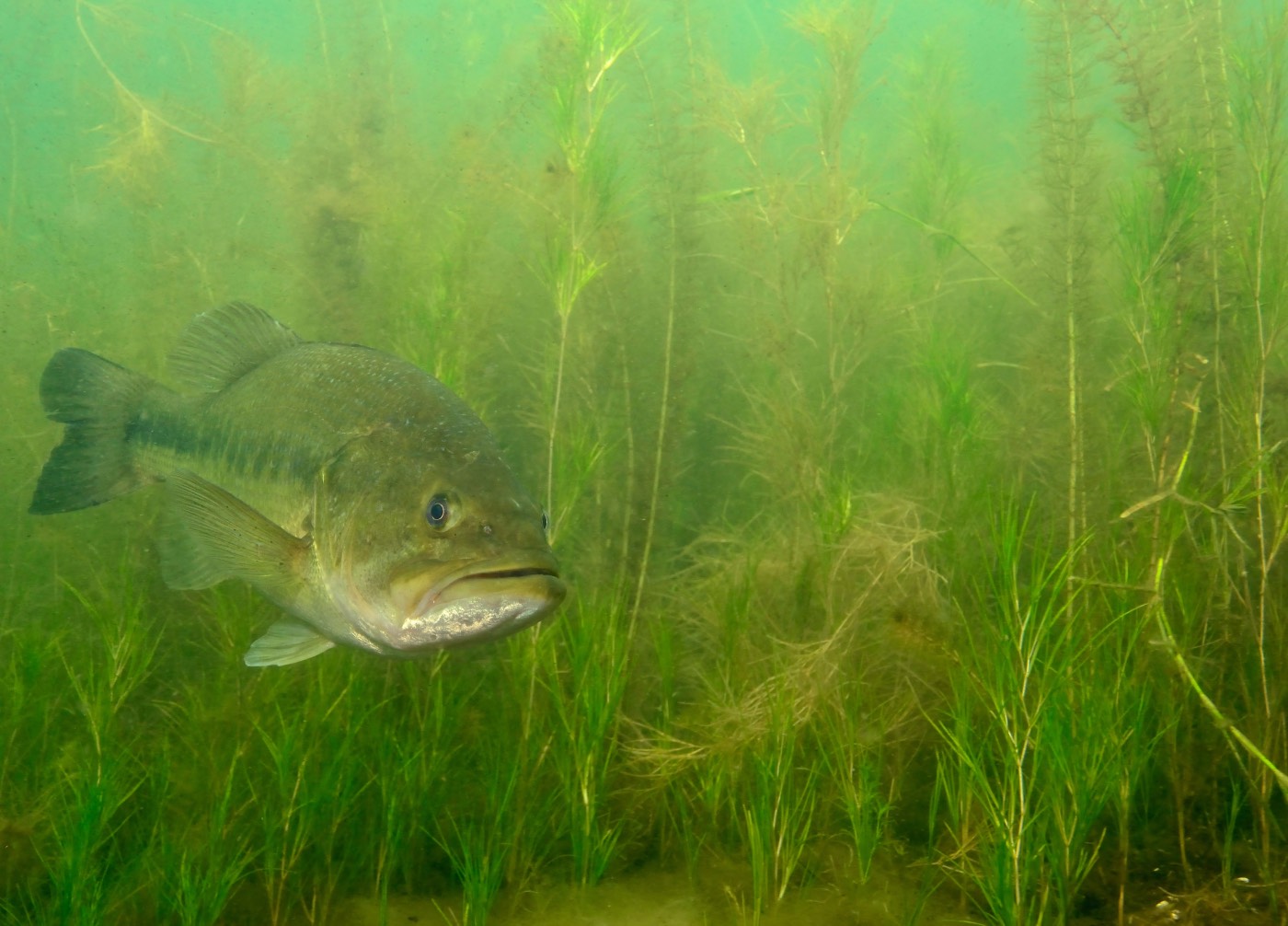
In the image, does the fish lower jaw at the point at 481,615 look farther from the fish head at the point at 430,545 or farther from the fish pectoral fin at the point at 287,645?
the fish pectoral fin at the point at 287,645

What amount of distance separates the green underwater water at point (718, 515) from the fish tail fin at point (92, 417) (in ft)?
3.44

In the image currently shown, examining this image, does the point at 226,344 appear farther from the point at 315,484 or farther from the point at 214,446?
the point at 315,484

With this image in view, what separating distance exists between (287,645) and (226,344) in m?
1.70

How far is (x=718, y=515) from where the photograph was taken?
950 cm

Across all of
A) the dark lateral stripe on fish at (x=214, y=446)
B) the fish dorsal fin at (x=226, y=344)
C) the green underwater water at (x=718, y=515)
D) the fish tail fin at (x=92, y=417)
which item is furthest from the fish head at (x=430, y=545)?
the green underwater water at (x=718, y=515)

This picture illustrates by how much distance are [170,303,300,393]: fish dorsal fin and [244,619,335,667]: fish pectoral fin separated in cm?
144

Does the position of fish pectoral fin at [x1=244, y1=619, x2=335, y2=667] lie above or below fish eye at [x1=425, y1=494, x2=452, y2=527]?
below

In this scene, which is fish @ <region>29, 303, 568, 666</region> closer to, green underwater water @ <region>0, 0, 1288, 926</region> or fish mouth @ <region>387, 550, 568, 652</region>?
fish mouth @ <region>387, 550, 568, 652</region>

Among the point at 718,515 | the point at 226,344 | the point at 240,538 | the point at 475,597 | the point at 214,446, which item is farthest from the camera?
the point at 718,515

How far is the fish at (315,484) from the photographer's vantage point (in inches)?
108

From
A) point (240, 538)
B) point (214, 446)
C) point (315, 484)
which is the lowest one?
point (240, 538)

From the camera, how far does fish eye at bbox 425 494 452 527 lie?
2928 millimetres

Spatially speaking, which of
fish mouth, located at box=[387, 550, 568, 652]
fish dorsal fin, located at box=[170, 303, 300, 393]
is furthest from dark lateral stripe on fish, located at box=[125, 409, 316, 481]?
fish mouth, located at box=[387, 550, 568, 652]

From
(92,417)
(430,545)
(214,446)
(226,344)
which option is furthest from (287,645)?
(92,417)
